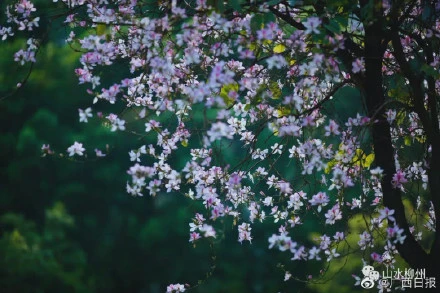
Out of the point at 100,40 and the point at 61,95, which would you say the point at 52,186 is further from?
the point at 100,40

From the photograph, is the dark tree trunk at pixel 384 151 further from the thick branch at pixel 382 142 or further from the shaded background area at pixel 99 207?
the shaded background area at pixel 99 207

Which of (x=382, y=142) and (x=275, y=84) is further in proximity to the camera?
(x=275, y=84)

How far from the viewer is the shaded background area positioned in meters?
14.6

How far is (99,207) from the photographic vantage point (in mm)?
15133

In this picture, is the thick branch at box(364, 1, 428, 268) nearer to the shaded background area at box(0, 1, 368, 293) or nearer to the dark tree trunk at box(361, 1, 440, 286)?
the dark tree trunk at box(361, 1, 440, 286)

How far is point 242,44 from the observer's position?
3623 mm

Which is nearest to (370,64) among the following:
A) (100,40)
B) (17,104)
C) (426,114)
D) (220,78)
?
(426,114)

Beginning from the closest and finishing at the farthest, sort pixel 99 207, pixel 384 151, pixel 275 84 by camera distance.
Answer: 1. pixel 384 151
2. pixel 275 84
3. pixel 99 207

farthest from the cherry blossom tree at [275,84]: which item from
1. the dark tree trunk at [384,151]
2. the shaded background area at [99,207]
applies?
the shaded background area at [99,207]

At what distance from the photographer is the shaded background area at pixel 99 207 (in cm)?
1460

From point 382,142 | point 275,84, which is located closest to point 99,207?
point 275,84

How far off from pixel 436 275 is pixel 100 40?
221 cm

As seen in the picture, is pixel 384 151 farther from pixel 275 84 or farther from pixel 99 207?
pixel 99 207

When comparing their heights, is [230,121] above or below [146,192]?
below
